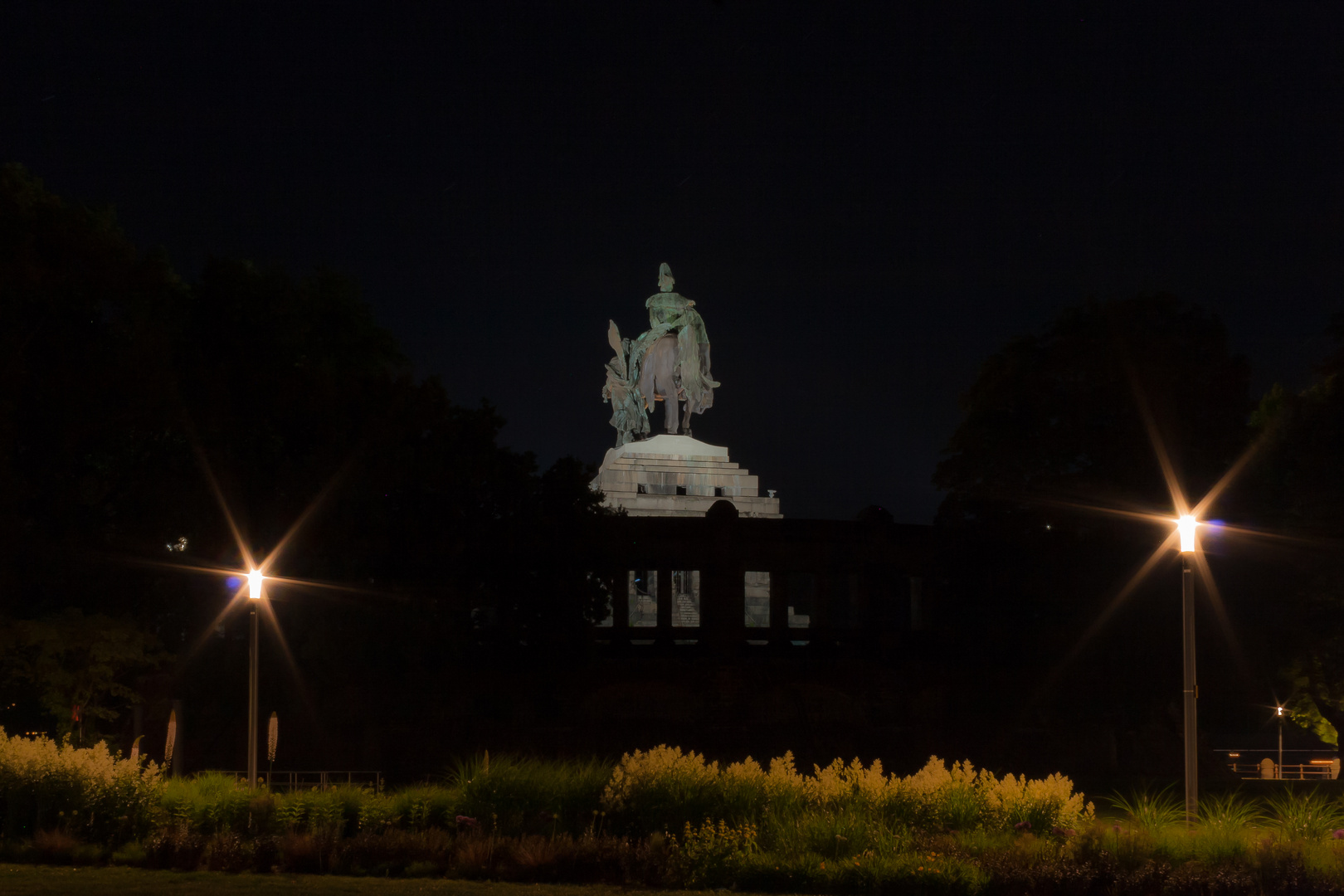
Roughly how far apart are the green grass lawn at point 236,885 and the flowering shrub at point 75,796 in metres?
1.62

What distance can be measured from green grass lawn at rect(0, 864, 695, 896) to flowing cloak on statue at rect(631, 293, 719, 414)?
4323 centimetres

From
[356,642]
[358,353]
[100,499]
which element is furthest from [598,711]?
[100,499]

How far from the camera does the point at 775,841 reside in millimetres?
17156

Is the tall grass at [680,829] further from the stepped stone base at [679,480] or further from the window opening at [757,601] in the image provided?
the window opening at [757,601]

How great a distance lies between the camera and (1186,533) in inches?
731

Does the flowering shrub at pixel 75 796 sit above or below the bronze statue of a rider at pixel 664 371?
below

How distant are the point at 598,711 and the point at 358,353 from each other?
13.6 meters

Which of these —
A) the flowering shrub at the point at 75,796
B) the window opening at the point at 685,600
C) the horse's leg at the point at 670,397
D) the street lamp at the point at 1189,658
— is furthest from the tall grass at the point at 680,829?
the horse's leg at the point at 670,397

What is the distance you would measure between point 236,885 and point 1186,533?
12861mm

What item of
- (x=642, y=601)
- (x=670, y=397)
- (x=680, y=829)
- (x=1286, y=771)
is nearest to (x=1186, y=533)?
(x=680, y=829)

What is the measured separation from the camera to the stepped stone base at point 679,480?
54.9 m

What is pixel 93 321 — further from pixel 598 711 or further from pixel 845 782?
pixel 845 782

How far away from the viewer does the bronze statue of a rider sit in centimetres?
5916

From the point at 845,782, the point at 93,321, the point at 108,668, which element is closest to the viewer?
the point at 845,782
